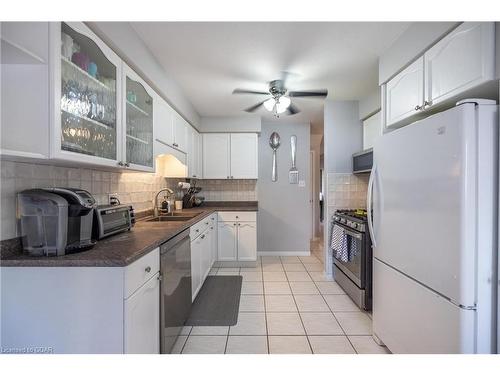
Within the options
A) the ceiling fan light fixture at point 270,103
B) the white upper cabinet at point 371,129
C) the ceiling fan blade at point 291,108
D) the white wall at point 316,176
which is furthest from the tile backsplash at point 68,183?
the white wall at point 316,176

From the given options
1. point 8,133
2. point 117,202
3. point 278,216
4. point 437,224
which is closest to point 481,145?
point 437,224

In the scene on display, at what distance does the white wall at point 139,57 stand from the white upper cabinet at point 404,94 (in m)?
1.95

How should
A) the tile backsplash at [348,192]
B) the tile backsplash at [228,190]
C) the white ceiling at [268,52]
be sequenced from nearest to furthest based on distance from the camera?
the white ceiling at [268,52] < the tile backsplash at [348,192] < the tile backsplash at [228,190]

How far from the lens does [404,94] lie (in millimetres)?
1837

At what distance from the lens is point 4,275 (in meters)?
1.12

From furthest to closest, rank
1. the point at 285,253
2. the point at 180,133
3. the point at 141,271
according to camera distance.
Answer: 1. the point at 285,253
2. the point at 180,133
3. the point at 141,271

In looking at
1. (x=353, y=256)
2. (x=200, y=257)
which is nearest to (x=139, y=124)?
(x=200, y=257)

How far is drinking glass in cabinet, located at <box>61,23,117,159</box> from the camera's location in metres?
1.22

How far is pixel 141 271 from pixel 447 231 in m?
1.55

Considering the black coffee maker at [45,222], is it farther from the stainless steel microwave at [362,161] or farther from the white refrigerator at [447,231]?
the stainless steel microwave at [362,161]

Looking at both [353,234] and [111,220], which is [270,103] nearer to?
[353,234]

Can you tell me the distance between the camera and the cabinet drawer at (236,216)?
3662 millimetres

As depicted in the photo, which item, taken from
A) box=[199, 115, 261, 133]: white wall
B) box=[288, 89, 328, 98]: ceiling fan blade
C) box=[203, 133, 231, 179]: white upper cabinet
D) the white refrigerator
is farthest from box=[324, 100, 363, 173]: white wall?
the white refrigerator
